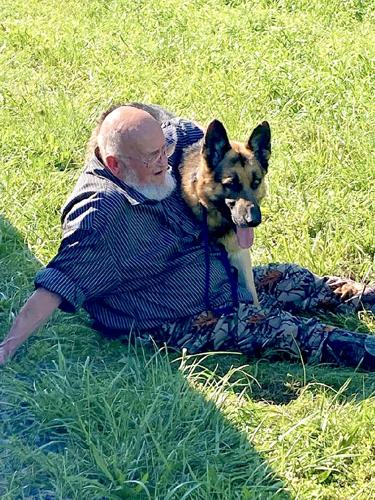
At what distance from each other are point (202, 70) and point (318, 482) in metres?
4.39

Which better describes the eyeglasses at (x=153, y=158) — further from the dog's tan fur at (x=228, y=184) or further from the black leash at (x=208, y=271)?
the black leash at (x=208, y=271)

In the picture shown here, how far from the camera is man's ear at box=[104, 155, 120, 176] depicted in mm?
4332

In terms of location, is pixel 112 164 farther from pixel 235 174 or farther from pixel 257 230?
pixel 257 230

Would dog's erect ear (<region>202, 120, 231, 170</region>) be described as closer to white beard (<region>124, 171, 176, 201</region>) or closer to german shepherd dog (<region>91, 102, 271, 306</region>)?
german shepherd dog (<region>91, 102, 271, 306</region>)

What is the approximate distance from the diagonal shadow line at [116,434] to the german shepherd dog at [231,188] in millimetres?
672

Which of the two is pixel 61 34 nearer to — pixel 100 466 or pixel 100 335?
pixel 100 335

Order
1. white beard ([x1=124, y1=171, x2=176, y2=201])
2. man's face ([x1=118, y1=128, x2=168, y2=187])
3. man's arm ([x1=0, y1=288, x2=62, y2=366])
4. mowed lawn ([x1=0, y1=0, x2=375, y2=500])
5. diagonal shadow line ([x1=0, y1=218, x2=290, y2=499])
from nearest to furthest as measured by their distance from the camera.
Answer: diagonal shadow line ([x1=0, y1=218, x2=290, y2=499])
mowed lawn ([x1=0, y1=0, x2=375, y2=500])
man's arm ([x1=0, y1=288, x2=62, y2=366])
man's face ([x1=118, y1=128, x2=168, y2=187])
white beard ([x1=124, y1=171, x2=176, y2=201])

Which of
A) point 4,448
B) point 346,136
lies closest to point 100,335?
point 4,448

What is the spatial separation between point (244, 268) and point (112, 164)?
80cm

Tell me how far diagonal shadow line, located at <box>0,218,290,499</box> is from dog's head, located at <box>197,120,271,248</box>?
2.46 feet

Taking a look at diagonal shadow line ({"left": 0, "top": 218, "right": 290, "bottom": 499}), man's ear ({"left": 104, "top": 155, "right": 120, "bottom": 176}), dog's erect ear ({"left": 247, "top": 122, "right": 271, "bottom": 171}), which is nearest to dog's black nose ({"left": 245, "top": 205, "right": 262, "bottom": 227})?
dog's erect ear ({"left": 247, "top": 122, "right": 271, "bottom": 171})

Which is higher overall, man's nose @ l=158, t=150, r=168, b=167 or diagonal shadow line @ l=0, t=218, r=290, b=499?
man's nose @ l=158, t=150, r=168, b=167

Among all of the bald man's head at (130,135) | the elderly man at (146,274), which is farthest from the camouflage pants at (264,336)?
the bald man's head at (130,135)

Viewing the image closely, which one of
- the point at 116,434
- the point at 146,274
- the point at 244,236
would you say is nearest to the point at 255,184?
the point at 244,236
